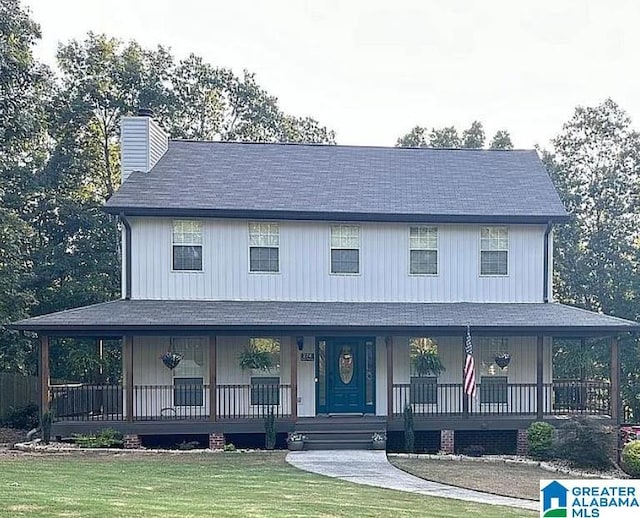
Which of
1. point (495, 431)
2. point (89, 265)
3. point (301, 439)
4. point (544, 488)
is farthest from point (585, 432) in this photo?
point (89, 265)

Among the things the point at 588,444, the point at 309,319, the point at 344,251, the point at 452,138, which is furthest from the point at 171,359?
the point at 452,138

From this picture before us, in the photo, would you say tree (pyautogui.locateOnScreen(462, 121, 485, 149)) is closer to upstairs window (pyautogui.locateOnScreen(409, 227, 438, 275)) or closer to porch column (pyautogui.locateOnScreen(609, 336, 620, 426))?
upstairs window (pyautogui.locateOnScreen(409, 227, 438, 275))

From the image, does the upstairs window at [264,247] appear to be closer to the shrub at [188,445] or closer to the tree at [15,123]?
the shrub at [188,445]

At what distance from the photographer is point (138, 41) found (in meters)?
30.9

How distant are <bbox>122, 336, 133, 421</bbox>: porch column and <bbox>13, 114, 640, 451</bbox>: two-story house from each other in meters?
0.10

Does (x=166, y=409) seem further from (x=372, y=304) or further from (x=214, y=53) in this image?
(x=214, y=53)

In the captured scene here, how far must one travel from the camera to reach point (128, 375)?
61.4 feet

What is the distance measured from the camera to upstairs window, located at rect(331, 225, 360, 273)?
20.6 metres

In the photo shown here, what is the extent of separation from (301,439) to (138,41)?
1890cm

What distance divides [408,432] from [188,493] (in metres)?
8.20

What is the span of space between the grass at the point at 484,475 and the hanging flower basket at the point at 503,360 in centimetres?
352

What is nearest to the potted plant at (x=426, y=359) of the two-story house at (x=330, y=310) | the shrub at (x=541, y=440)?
the two-story house at (x=330, y=310)

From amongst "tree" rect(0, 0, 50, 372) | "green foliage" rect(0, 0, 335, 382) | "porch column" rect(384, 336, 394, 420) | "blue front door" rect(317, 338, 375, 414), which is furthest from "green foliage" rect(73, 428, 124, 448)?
"porch column" rect(384, 336, 394, 420)

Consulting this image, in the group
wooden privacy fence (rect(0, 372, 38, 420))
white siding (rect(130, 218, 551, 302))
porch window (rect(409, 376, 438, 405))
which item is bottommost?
wooden privacy fence (rect(0, 372, 38, 420))
